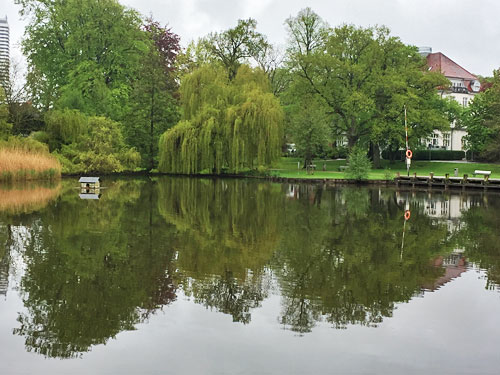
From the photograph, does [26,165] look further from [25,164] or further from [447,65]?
[447,65]

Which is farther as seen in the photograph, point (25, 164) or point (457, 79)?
point (457, 79)

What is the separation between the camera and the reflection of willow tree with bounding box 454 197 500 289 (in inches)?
468

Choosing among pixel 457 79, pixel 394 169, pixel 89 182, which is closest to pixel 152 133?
pixel 89 182

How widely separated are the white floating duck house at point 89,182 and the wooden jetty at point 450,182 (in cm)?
2212

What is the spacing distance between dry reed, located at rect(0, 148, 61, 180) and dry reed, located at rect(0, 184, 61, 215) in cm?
481

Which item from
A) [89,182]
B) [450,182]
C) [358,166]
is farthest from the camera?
[358,166]

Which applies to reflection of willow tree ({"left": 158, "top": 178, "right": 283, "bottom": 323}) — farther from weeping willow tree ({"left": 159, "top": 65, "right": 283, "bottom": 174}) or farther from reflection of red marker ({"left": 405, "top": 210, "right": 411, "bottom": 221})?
weeping willow tree ({"left": 159, "top": 65, "right": 283, "bottom": 174})

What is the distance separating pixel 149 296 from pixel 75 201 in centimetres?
1548

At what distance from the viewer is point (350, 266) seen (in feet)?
37.0

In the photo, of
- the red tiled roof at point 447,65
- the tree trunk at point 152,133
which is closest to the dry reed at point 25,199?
the tree trunk at point 152,133

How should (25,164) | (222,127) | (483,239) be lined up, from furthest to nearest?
1. (222,127)
2. (25,164)
3. (483,239)

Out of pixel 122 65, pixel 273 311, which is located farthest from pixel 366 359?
pixel 122 65

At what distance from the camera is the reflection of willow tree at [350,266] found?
8383 millimetres

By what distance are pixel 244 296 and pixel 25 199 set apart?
1748 centimetres
